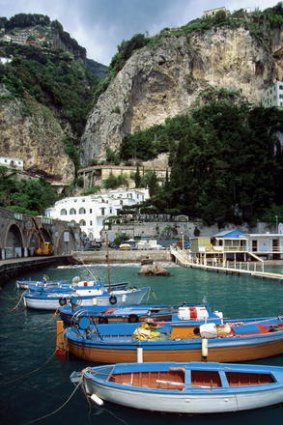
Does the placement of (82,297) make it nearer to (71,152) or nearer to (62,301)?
(62,301)

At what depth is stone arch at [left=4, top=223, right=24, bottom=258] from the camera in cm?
5255

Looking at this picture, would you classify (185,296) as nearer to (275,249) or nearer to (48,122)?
(275,249)

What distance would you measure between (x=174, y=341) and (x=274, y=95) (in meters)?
116

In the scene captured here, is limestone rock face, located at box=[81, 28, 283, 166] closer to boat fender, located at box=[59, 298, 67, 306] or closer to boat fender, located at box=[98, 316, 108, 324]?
boat fender, located at box=[59, 298, 67, 306]

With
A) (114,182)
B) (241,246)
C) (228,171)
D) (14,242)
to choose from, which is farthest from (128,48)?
(14,242)

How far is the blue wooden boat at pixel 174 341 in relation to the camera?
13.5m

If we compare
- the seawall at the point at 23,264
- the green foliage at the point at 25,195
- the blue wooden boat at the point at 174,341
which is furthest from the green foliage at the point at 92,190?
the blue wooden boat at the point at 174,341

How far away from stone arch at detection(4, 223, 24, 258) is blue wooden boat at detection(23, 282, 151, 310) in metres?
27.2

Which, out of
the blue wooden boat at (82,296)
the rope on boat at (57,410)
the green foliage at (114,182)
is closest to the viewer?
the rope on boat at (57,410)

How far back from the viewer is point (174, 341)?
536 inches

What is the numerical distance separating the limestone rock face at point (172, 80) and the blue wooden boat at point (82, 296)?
9082 cm

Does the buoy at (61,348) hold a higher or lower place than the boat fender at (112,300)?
lower

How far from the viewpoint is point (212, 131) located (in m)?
93.1

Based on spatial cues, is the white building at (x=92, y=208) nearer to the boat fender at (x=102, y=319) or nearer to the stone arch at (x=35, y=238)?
the stone arch at (x=35, y=238)
